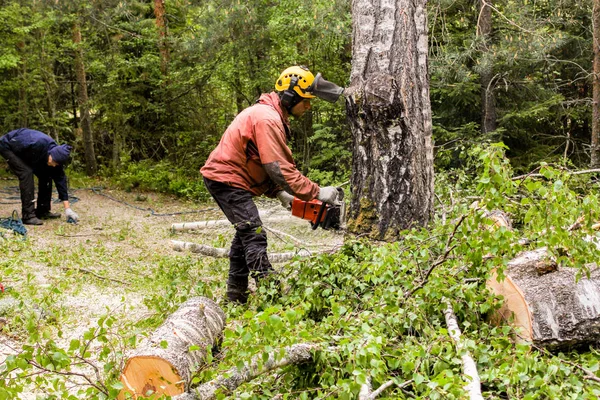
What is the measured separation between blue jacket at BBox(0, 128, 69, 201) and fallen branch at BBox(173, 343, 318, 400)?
754 cm

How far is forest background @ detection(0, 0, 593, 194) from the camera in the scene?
32.7ft

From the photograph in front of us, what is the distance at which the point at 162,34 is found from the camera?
46.4ft

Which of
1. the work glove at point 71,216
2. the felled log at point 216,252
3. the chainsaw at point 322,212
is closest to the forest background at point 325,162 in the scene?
the felled log at point 216,252

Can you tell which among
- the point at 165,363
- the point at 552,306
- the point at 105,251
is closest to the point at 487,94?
the point at 105,251

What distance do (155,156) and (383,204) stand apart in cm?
1183

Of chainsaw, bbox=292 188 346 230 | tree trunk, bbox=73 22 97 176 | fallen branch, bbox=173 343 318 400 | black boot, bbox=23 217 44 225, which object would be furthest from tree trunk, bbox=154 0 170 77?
fallen branch, bbox=173 343 318 400

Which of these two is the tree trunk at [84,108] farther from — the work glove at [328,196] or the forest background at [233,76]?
the work glove at [328,196]

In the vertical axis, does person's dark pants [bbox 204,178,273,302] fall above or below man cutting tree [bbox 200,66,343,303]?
below

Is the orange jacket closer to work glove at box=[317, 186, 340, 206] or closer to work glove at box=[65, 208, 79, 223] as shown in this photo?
work glove at box=[317, 186, 340, 206]

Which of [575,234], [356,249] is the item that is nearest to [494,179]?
[575,234]

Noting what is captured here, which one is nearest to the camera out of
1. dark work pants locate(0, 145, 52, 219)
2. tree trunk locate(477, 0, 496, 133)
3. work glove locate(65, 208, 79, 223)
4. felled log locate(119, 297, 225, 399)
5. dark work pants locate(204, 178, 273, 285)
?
felled log locate(119, 297, 225, 399)

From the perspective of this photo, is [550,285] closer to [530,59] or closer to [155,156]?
[530,59]

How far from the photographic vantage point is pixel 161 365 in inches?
122

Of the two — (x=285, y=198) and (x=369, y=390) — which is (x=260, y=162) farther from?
(x=369, y=390)
